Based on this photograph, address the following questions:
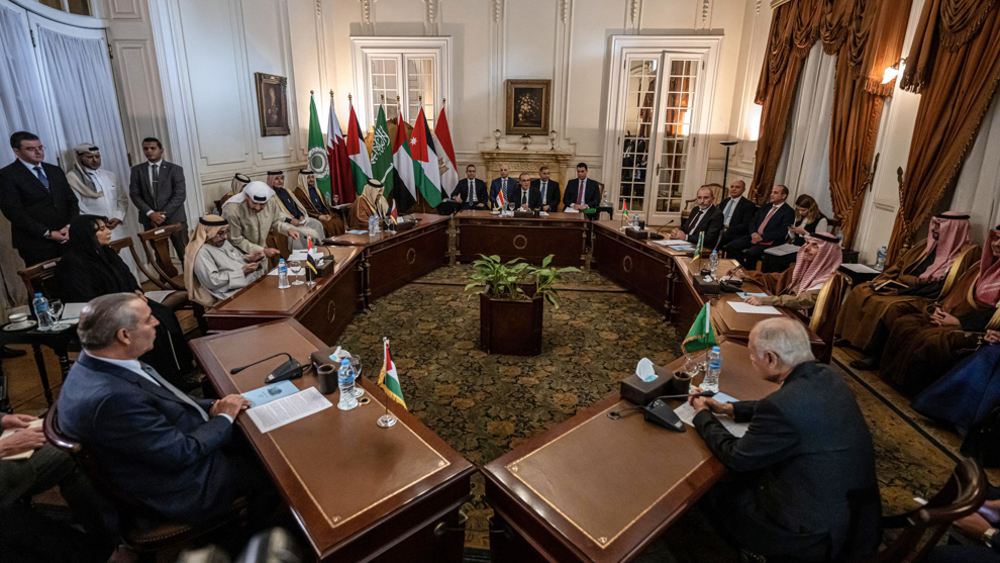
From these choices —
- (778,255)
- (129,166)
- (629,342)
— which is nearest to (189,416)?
(629,342)

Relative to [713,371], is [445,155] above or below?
above

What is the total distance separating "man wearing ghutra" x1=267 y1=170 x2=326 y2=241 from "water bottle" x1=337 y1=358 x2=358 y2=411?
12.6ft

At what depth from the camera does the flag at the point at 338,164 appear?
7.47 m

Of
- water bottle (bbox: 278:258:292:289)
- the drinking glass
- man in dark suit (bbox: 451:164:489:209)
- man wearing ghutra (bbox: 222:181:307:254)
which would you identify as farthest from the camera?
man in dark suit (bbox: 451:164:489:209)

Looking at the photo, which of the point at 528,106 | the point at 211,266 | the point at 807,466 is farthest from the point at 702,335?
the point at 528,106

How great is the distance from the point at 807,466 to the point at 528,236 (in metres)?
4.90

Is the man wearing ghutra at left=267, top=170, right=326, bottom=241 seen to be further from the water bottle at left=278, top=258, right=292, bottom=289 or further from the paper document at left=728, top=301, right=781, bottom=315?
the paper document at left=728, top=301, right=781, bottom=315

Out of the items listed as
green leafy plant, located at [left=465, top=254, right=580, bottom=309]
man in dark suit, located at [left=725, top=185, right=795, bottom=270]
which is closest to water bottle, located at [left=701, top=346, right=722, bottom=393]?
green leafy plant, located at [left=465, top=254, right=580, bottom=309]

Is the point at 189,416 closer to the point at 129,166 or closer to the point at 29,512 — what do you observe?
the point at 29,512

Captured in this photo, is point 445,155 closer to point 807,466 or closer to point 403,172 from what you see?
point 403,172

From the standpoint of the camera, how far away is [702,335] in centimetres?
234

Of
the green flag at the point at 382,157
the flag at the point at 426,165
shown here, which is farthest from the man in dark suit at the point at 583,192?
the green flag at the point at 382,157

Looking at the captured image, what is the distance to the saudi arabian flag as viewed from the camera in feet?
23.7

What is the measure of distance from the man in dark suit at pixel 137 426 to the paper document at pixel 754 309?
287 cm
